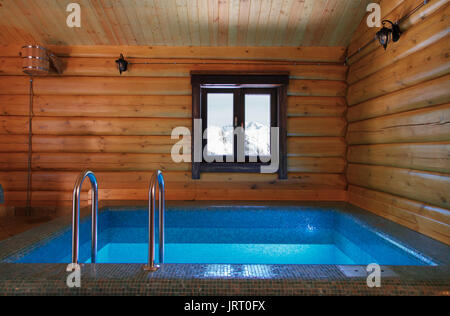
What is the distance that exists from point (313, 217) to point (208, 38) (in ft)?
8.79

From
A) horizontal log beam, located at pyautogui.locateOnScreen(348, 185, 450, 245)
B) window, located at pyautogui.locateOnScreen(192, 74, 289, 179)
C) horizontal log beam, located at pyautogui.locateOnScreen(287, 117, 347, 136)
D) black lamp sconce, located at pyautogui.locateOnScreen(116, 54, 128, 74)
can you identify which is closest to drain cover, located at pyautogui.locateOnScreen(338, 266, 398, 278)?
horizontal log beam, located at pyautogui.locateOnScreen(348, 185, 450, 245)

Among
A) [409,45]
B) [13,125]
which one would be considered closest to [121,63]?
[13,125]

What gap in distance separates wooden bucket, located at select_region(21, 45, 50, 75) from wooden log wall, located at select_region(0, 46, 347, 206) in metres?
0.37

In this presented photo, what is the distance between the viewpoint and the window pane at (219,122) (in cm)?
398

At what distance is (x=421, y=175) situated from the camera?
7.58ft

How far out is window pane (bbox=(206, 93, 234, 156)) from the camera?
3.98 meters

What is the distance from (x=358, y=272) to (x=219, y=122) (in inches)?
112

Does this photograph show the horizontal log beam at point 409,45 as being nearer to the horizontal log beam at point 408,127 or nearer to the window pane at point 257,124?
the horizontal log beam at point 408,127

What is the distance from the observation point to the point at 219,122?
3.98 meters

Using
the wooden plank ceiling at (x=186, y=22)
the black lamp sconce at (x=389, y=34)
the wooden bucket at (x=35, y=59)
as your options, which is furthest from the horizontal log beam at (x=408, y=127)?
the wooden bucket at (x=35, y=59)

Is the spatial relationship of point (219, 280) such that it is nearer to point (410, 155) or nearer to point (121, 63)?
point (410, 155)

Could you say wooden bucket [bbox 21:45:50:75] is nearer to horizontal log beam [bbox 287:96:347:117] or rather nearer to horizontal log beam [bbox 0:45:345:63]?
horizontal log beam [bbox 0:45:345:63]
